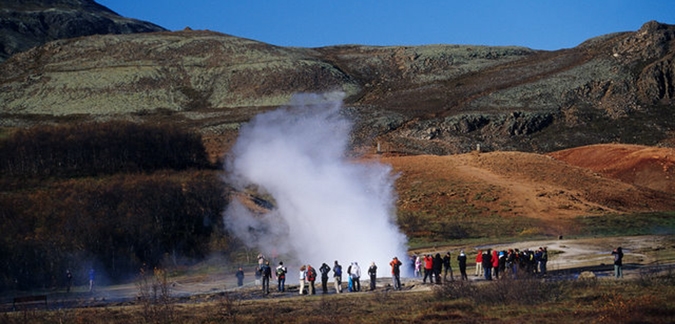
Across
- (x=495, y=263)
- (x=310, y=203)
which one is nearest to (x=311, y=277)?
(x=495, y=263)

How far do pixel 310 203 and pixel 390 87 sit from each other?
8775cm

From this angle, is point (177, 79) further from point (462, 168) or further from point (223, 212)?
point (223, 212)

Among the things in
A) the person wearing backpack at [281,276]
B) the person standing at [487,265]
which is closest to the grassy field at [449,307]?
the person wearing backpack at [281,276]

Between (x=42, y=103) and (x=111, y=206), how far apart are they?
77.8m

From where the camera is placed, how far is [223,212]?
47.6 metres

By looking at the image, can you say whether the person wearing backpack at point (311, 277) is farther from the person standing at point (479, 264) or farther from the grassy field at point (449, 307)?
the person standing at point (479, 264)

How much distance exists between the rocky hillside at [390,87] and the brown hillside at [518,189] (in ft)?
38.2

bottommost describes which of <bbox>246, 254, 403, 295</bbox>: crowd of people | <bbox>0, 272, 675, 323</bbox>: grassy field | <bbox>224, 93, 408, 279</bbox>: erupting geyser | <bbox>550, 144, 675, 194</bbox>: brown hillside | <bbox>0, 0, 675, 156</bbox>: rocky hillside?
<bbox>0, 272, 675, 323</bbox>: grassy field

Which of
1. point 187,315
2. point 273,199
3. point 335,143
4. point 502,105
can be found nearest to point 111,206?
point 273,199

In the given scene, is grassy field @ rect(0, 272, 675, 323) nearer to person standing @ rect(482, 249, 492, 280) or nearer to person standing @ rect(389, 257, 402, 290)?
person standing @ rect(389, 257, 402, 290)

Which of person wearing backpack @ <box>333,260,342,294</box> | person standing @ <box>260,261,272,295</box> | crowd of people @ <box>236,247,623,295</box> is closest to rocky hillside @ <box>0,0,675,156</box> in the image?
person standing @ <box>260,261,272,295</box>

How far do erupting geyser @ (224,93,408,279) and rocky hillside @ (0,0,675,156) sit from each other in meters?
24.8

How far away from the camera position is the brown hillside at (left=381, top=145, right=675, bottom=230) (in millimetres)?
59906

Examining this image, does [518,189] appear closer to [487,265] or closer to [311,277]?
[487,265]
